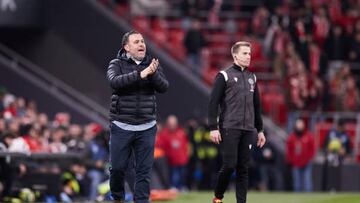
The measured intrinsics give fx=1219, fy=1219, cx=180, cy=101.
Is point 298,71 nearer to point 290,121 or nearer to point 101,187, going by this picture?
point 290,121


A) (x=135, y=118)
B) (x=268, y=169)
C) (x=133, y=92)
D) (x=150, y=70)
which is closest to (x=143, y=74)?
(x=150, y=70)

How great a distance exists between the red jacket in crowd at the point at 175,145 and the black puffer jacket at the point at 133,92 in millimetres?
13634

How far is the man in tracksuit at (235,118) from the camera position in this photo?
610 inches

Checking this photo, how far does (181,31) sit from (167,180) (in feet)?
20.8

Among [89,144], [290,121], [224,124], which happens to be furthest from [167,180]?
[224,124]

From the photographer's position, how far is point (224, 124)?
1562cm

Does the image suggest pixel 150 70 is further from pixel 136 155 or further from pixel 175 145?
pixel 175 145

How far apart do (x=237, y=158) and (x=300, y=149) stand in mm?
13502

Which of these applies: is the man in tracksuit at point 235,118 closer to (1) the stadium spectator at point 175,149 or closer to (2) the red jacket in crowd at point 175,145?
(1) the stadium spectator at point 175,149

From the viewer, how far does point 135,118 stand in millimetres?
14469

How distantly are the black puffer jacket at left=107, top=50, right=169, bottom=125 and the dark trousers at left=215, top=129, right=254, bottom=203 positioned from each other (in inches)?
51.4

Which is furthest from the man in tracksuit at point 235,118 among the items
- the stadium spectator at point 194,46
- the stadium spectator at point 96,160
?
the stadium spectator at point 194,46

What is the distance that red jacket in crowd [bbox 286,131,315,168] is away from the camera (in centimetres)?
2877

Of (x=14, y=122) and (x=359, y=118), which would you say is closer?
(x=14, y=122)
